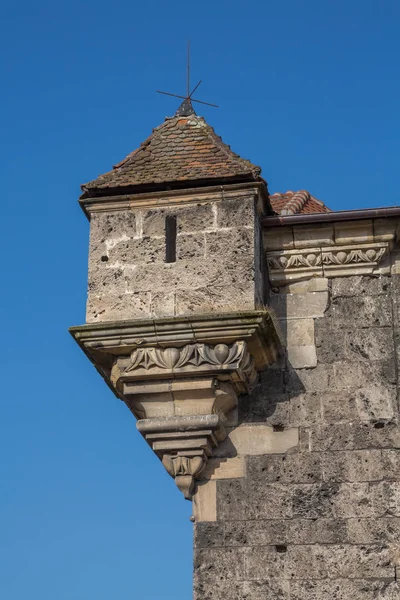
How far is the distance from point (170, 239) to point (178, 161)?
77 centimetres

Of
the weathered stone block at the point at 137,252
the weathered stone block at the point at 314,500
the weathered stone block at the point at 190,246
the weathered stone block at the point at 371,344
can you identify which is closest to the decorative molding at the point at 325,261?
the weathered stone block at the point at 371,344

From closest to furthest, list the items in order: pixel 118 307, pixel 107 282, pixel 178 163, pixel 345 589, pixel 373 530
A: 1. pixel 345 589
2. pixel 373 530
3. pixel 118 307
4. pixel 107 282
5. pixel 178 163

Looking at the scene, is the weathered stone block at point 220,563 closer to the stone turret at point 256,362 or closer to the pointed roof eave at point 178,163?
the stone turret at point 256,362

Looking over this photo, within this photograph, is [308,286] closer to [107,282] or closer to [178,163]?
[178,163]

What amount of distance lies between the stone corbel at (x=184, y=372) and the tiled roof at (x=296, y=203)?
5.13 feet

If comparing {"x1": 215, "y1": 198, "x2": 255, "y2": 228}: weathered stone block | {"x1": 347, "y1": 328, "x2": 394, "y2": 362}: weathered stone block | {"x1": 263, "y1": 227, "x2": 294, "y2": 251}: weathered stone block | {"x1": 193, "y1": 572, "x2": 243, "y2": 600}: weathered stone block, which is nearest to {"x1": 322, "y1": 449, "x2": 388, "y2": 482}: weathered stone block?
{"x1": 347, "y1": 328, "x2": 394, "y2": 362}: weathered stone block

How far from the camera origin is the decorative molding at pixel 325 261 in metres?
9.69

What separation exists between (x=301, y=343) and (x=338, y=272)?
646mm

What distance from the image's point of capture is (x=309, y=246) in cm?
978

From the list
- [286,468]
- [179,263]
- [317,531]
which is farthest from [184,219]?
[317,531]

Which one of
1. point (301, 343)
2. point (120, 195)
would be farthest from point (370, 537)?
point (120, 195)

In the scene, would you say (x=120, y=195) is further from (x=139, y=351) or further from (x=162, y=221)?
(x=139, y=351)

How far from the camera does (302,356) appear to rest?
947 centimetres

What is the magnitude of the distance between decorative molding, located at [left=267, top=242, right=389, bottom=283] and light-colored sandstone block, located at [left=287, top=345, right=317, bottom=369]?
60cm
